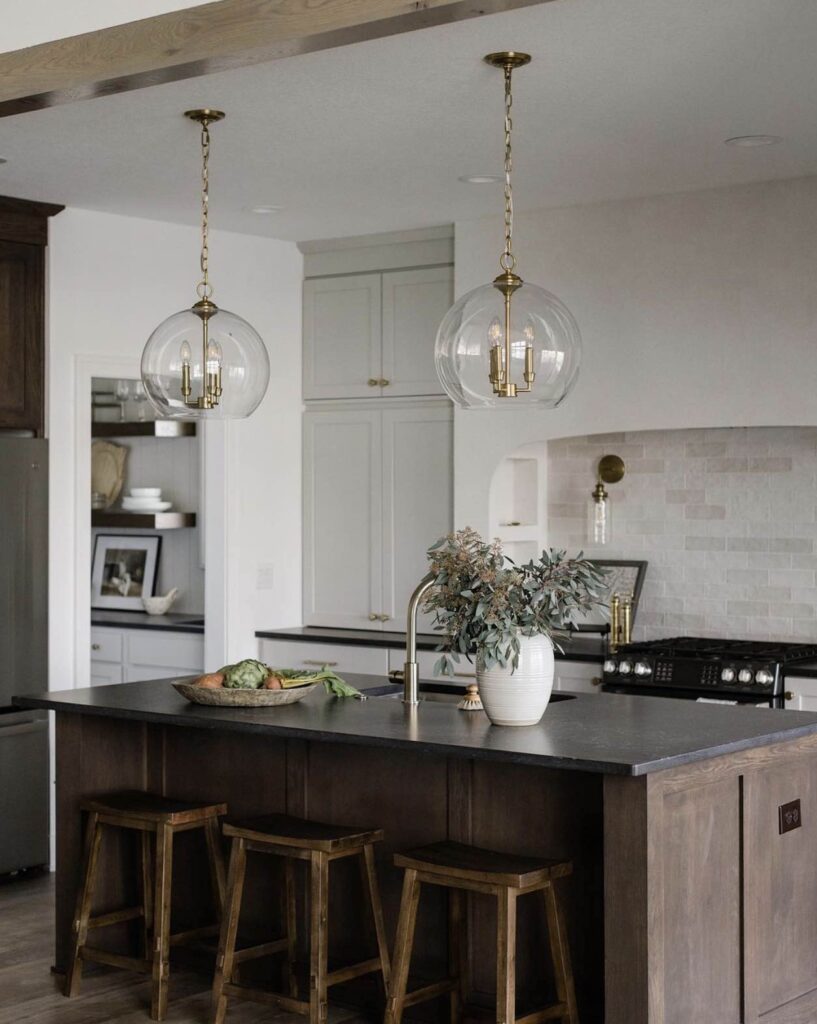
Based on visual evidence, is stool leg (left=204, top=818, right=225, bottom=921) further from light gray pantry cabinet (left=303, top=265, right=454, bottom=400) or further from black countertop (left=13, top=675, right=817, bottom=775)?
light gray pantry cabinet (left=303, top=265, right=454, bottom=400)

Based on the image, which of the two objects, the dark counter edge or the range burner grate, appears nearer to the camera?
the range burner grate

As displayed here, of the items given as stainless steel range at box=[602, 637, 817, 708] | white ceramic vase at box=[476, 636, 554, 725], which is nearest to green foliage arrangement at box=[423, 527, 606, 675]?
white ceramic vase at box=[476, 636, 554, 725]

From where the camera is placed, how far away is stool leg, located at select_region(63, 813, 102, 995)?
14.2 feet

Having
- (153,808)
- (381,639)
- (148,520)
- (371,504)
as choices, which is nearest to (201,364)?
(153,808)

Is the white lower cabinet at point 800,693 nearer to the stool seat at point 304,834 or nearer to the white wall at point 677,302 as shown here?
the white wall at point 677,302

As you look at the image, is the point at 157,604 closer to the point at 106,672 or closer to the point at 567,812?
the point at 106,672

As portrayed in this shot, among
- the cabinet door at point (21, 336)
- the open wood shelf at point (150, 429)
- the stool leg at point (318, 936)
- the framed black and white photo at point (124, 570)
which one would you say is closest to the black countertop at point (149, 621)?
the framed black and white photo at point (124, 570)

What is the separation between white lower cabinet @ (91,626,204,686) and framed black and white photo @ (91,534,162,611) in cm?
46

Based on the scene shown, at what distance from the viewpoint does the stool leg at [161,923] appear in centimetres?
409

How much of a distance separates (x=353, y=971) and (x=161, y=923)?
608mm

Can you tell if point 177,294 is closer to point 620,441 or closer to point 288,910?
point 620,441

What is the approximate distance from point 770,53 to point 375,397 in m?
3.09

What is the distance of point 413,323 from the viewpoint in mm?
6484

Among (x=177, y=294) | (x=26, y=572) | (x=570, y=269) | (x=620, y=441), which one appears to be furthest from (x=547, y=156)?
(x=26, y=572)
